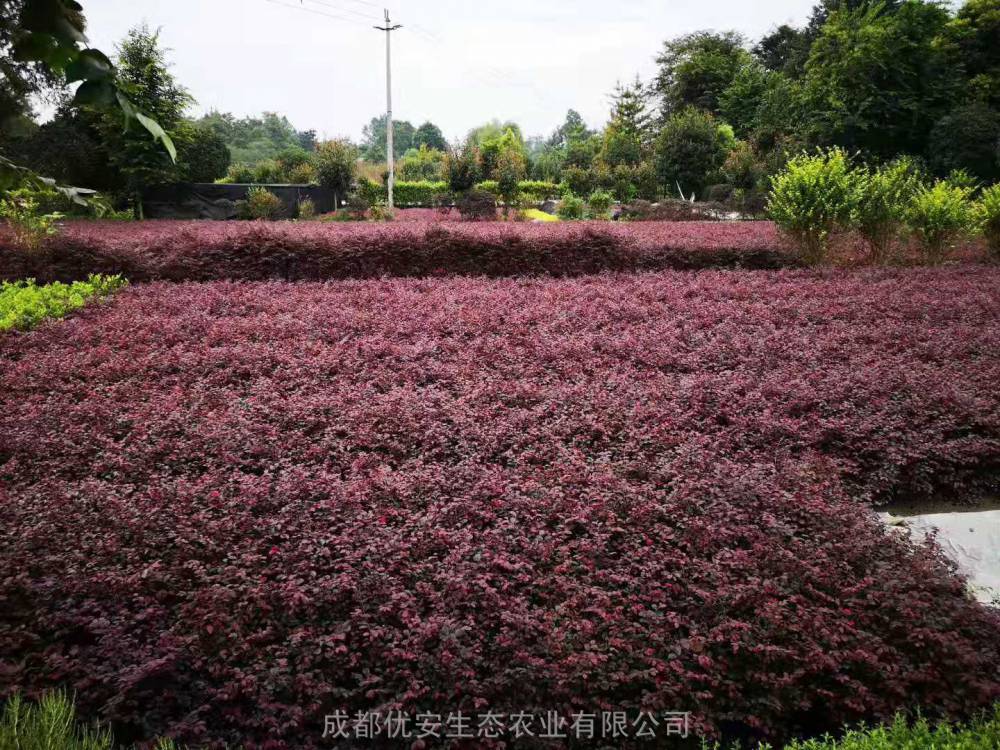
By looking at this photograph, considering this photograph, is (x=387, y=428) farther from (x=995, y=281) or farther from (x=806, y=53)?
(x=806, y=53)

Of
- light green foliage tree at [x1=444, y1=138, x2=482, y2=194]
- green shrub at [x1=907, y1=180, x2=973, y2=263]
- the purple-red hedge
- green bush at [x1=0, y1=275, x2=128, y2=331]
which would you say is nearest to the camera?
green bush at [x1=0, y1=275, x2=128, y2=331]

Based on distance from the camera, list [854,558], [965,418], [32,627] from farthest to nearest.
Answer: [965,418], [854,558], [32,627]

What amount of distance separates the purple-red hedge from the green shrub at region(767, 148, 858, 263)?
31cm

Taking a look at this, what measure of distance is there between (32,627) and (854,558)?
8.61 feet

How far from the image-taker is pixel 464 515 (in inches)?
98.2

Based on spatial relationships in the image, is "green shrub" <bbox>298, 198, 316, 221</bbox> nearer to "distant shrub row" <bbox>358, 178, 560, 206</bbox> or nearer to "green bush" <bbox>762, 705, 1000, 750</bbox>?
"distant shrub row" <bbox>358, 178, 560, 206</bbox>

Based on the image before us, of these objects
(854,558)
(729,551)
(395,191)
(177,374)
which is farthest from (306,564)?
(395,191)

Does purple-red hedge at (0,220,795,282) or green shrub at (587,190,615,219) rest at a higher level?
green shrub at (587,190,615,219)

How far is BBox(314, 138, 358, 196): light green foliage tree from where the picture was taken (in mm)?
21562

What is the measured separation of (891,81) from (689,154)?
21.0ft

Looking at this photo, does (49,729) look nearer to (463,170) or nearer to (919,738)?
(919,738)

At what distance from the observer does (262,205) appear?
16922 millimetres

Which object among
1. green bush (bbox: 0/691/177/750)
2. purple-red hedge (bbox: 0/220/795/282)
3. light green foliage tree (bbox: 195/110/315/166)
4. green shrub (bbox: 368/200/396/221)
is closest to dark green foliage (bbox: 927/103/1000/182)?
purple-red hedge (bbox: 0/220/795/282)

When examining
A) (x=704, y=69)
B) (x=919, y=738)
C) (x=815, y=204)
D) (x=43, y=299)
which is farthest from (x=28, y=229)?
(x=704, y=69)
